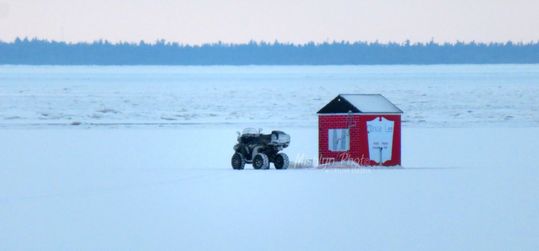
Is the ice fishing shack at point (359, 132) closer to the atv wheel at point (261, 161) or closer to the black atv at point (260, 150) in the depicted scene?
the black atv at point (260, 150)

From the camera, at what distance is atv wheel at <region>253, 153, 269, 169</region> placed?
65.7 feet

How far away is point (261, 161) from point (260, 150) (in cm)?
27

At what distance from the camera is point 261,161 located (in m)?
20.1

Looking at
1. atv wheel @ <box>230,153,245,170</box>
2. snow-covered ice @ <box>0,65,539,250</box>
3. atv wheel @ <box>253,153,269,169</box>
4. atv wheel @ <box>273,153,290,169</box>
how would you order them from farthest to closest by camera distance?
atv wheel @ <box>230,153,245,170</box> < atv wheel @ <box>273,153,290,169</box> < atv wheel @ <box>253,153,269,169</box> < snow-covered ice @ <box>0,65,539,250</box>

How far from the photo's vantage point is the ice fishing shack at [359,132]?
2023 cm

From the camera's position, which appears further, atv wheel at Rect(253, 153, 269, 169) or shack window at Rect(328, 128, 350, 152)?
shack window at Rect(328, 128, 350, 152)

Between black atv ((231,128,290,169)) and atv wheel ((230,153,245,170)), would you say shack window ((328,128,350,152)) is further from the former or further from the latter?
atv wheel ((230,153,245,170))

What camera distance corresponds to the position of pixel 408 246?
37.2ft

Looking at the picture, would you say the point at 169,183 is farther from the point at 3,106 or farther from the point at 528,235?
the point at 3,106

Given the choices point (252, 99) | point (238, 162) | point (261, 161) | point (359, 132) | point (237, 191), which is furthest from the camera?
point (252, 99)

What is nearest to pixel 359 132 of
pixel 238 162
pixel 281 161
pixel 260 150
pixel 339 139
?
pixel 339 139

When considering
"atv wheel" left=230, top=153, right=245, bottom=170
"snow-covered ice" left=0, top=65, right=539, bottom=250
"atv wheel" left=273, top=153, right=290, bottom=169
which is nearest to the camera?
"snow-covered ice" left=0, top=65, right=539, bottom=250

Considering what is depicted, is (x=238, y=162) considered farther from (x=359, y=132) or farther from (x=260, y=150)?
(x=359, y=132)

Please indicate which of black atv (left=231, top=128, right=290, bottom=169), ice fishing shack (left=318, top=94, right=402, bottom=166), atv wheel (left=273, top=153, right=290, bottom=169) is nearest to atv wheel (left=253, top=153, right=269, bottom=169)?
black atv (left=231, top=128, right=290, bottom=169)
